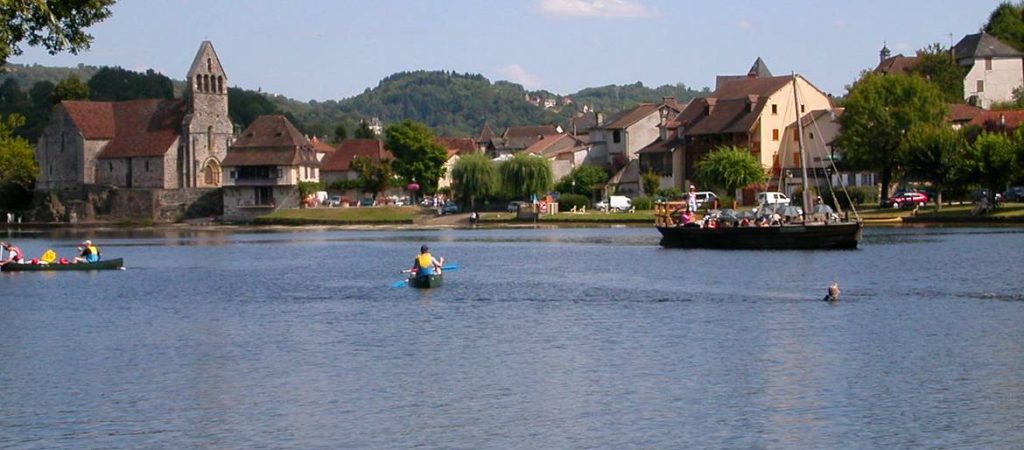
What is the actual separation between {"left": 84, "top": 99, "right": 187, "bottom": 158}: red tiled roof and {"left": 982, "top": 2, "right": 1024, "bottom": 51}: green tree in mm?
82166

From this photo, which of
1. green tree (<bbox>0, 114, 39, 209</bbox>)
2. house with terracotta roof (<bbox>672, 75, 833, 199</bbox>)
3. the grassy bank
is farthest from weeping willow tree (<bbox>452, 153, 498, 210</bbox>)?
green tree (<bbox>0, 114, 39, 209</bbox>)

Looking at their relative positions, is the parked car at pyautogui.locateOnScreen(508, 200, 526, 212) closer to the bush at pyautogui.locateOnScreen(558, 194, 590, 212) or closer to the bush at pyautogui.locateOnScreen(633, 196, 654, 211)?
the bush at pyautogui.locateOnScreen(558, 194, 590, 212)

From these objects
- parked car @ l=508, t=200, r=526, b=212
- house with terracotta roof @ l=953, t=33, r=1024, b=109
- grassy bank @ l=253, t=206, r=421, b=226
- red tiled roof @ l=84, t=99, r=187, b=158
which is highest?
house with terracotta roof @ l=953, t=33, r=1024, b=109

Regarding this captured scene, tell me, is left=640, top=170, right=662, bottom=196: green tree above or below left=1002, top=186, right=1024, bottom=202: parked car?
above

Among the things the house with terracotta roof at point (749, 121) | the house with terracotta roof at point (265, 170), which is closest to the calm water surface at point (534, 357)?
the house with terracotta roof at point (749, 121)

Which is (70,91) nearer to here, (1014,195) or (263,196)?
(263,196)

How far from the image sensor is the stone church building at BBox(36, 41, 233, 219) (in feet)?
470

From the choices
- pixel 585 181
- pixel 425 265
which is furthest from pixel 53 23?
pixel 585 181

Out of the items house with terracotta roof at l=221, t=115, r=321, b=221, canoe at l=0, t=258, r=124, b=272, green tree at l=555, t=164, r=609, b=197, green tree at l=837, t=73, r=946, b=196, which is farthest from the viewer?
house with terracotta roof at l=221, t=115, r=321, b=221

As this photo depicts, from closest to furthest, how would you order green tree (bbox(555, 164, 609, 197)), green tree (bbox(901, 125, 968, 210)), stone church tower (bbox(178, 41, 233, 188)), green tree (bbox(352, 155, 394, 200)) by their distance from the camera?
green tree (bbox(901, 125, 968, 210)) → green tree (bbox(555, 164, 609, 197)) → green tree (bbox(352, 155, 394, 200)) → stone church tower (bbox(178, 41, 233, 188))

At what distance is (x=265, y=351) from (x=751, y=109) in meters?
89.5

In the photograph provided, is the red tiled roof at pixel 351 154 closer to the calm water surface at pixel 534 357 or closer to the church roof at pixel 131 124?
the church roof at pixel 131 124

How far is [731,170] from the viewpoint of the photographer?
113m

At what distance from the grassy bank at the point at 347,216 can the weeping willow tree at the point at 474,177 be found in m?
4.34
